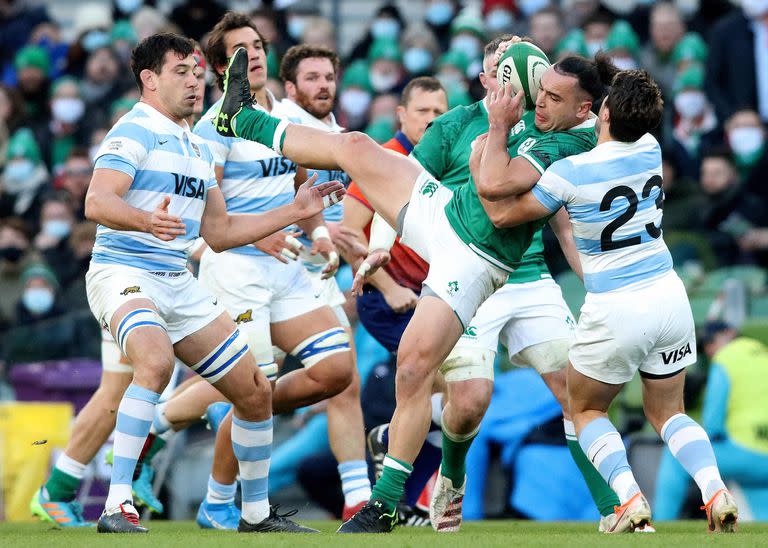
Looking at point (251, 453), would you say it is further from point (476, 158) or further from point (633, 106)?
point (633, 106)

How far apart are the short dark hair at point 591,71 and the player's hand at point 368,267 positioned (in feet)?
4.57

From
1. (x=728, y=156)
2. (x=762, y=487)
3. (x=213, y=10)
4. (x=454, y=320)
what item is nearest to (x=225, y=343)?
(x=454, y=320)

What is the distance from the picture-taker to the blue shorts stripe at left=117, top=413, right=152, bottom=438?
6.64m

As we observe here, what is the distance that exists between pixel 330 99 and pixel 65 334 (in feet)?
14.5

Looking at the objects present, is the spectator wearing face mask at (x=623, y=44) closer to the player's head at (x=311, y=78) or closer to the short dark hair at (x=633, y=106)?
the player's head at (x=311, y=78)

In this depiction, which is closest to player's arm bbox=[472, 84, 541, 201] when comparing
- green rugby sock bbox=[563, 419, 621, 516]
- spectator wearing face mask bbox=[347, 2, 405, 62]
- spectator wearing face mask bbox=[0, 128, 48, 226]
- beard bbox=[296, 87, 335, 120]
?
green rugby sock bbox=[563, 419, 621, 516]

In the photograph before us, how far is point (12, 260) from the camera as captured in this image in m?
14.0

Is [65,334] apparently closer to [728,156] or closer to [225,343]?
[225,343]

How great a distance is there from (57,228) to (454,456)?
8.34 meters

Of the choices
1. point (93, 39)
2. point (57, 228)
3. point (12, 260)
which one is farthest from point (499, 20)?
point (12, 260)

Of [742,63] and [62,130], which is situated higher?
[742,63]

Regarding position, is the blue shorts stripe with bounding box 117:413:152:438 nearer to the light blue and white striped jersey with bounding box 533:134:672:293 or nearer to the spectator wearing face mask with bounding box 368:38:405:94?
the light blue and white striped jersey with bounding box 533:134:672:293

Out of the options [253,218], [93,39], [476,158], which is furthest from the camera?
[93,39]

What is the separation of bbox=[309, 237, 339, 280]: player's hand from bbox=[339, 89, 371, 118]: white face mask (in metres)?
7.94
